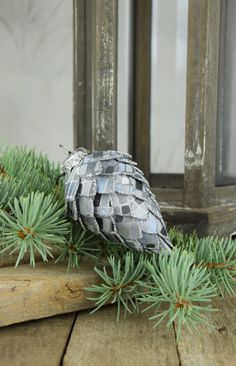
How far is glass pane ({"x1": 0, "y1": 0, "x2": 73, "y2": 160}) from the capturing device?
68cm

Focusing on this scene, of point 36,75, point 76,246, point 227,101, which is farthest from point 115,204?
point 36,75

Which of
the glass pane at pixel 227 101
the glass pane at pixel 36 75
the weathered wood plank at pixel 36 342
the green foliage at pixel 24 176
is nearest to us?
the weathered wood plank at pixel 36 342

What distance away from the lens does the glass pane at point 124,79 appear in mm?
571

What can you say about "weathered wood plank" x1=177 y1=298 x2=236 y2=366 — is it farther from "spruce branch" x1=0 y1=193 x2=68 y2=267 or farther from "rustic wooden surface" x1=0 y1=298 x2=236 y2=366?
"spruce branch" x1=0 y1=193 x2=68 y2=267

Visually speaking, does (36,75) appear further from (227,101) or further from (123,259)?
(123,259)

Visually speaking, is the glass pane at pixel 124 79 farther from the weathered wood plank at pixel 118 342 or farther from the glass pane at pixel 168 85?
the weathered wood plank at pixel 118 342

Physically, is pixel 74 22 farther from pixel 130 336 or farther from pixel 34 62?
pixel 130 336

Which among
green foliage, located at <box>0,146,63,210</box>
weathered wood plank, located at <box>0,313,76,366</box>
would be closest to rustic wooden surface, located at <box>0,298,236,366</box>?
weathered wood plank, located at <box>0,313,76,366</box>

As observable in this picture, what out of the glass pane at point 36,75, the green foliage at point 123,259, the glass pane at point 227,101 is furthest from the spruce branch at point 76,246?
the glass pane at point 36,75

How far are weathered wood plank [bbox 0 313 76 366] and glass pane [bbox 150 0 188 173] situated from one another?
28cm

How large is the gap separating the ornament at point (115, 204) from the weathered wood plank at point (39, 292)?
40 mm

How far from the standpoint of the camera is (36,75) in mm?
716

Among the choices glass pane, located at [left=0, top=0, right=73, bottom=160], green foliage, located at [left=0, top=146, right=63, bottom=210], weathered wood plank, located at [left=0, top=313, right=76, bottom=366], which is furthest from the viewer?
glass pane, located at [left=0, top=0, right=73, bottom=160]

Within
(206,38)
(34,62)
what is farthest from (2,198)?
(34,62)
